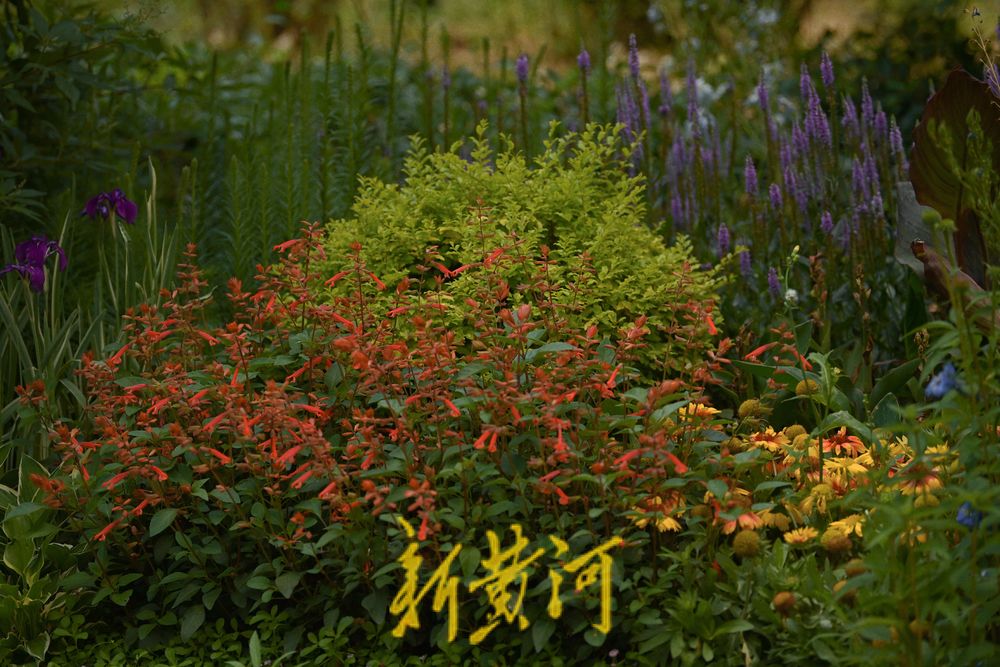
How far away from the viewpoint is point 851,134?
14.1ft

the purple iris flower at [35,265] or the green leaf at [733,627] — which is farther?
the purple iris flower at [35,265]

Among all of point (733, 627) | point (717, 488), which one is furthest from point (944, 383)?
point (733, 627)

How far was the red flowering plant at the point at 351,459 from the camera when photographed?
2533 millimetres

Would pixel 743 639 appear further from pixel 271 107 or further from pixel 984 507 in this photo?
pixel 271 107

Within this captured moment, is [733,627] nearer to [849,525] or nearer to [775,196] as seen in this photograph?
[849,525]

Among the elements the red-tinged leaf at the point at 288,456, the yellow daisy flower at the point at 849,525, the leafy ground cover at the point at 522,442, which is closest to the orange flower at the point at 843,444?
the leafy ground cover at the point at 522,442

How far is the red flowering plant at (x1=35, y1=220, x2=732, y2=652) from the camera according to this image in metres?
2.53

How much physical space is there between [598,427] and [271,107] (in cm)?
296

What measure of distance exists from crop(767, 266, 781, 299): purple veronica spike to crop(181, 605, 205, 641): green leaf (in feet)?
6.73

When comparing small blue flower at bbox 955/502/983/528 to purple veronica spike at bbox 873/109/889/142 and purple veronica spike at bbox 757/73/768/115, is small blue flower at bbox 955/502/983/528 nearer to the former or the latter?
purple veronica spike at bbox 757/73/768/115

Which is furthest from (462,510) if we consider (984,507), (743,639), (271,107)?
(271,107)

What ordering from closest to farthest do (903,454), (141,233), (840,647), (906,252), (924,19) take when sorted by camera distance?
(840,647) < (903,454) < (906,252) < (141,233) < (924,19)

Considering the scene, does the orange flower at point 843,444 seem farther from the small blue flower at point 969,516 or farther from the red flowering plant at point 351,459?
the small blue flower at point 969,516

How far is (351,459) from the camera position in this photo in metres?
2.85
